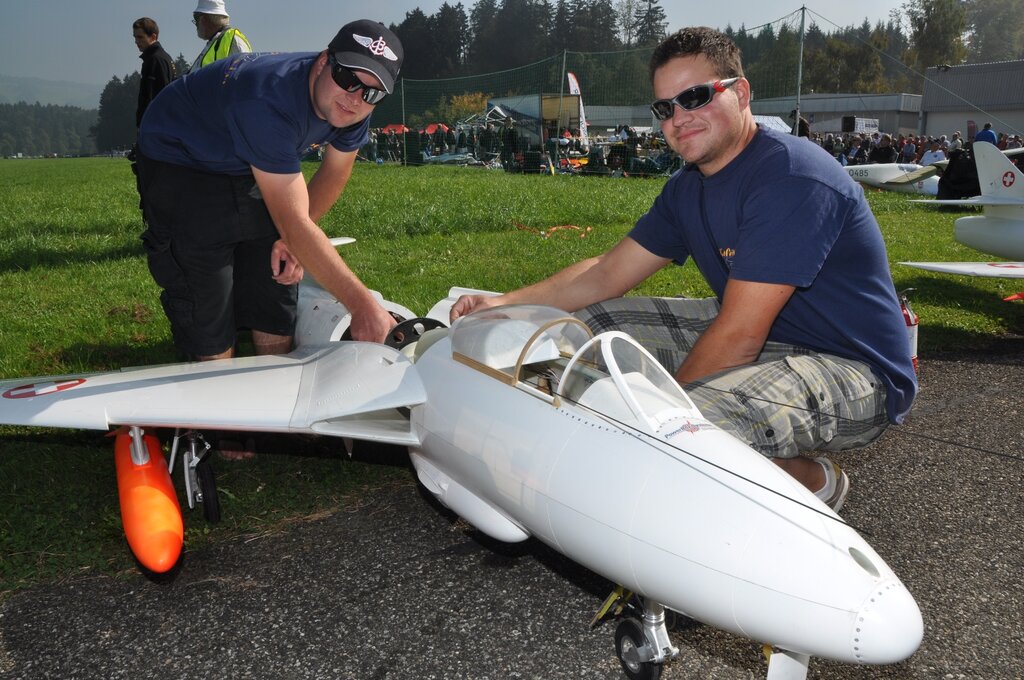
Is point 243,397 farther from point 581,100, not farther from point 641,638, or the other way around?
point 581,100

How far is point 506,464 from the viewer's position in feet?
9.88

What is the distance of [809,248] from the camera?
10.9 ft

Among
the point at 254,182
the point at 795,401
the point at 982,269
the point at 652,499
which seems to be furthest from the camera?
the point at 982,269

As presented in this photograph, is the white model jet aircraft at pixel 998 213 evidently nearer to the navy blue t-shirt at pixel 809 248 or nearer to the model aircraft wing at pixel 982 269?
the model aircraft wing at pixel 982 269

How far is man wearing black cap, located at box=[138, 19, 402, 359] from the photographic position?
3.80m

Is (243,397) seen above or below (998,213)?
below

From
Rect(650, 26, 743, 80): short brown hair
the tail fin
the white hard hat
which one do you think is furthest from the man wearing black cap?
the tail fin

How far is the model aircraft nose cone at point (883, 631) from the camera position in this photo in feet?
7.16

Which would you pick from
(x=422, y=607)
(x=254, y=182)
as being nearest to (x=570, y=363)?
(x=422, y=607)

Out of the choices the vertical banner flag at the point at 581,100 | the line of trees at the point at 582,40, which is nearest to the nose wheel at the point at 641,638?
the vertical banner flag at the point at 581,100

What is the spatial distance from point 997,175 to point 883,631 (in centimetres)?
968

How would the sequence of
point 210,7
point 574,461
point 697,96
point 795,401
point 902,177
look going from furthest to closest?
1. point 902,177
2. point 210,7
3. point 697,96
4. point 795,401
5. point 574,461

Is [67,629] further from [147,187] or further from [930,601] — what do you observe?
[930,601]

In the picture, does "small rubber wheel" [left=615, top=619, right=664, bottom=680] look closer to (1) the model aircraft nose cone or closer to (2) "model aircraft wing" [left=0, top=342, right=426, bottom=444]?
(1) the model aircraft nose cone
